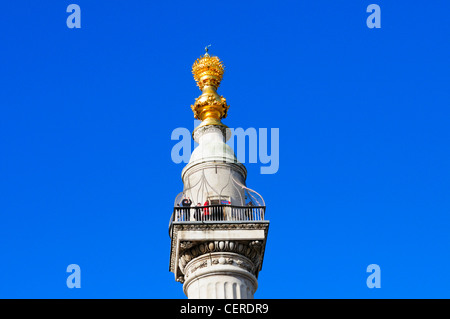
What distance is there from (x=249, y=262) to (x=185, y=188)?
498 cm

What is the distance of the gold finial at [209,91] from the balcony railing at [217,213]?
6.33 meters

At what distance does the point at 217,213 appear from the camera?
3028 cm

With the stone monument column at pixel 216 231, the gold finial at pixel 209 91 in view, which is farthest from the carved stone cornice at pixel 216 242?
the gold finial at pixel 209 91

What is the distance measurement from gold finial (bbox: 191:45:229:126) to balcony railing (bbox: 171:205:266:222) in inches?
249

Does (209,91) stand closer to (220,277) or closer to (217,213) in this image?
(217,213)

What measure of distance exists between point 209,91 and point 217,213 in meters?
8.95

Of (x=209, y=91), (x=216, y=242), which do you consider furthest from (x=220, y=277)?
(x=209, y=91)

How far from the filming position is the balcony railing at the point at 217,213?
30.0 m

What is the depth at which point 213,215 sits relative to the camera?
30250mm

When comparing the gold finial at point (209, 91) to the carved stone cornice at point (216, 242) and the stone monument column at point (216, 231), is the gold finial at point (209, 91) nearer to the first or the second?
the stone monument column at point (216, 231)

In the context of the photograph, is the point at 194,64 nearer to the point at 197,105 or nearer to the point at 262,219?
the point at 197,105
